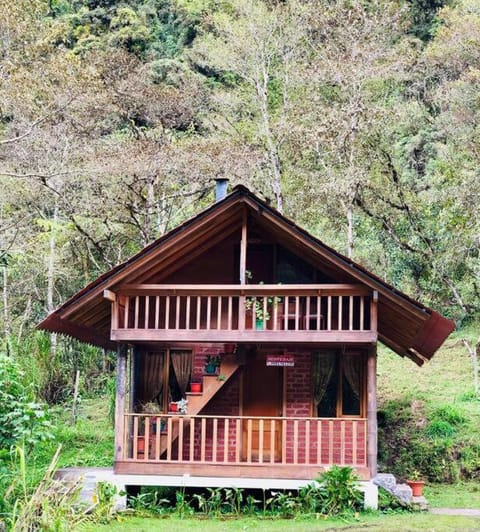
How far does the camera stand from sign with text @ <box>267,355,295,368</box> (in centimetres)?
1393

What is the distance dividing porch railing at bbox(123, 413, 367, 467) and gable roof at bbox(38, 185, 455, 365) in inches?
75.7

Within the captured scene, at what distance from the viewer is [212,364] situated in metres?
14.1

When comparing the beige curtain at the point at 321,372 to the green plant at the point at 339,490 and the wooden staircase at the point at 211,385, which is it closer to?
the wooden staircase at the point at 211,385

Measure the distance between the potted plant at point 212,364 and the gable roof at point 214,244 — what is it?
5.77 ft

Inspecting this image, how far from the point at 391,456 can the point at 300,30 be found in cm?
1539

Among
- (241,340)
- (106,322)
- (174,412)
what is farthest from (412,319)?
(106,322)

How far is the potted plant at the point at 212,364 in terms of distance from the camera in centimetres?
1394

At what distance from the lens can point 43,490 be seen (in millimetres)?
7980

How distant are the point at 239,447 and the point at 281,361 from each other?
1756 millimetres

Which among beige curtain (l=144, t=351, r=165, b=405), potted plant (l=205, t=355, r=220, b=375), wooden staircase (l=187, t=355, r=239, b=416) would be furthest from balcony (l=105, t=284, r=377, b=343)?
beige curtain (l=144, t=351, r=165, b=405)

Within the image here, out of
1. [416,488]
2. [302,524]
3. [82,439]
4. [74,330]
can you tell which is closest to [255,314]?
[302,524]

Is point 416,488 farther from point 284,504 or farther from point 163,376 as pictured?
point 163,376

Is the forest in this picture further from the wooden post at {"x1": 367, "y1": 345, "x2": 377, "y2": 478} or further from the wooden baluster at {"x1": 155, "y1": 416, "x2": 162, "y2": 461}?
the wooden post at {"x1": 367, "y1": 345, "x2": 377, "y2": 478}

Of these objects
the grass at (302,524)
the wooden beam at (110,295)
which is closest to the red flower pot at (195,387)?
the wooden beam at (110,295)
